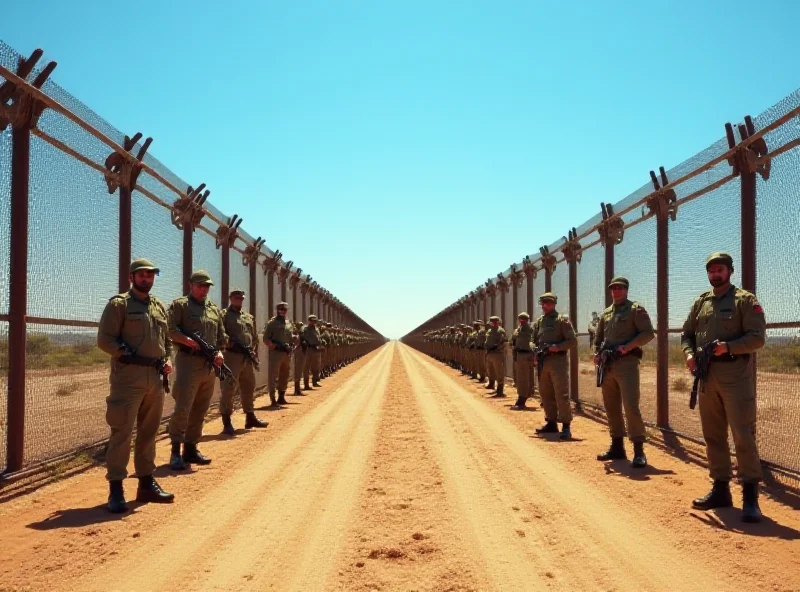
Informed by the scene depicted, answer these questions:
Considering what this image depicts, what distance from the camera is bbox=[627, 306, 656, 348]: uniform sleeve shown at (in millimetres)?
6828

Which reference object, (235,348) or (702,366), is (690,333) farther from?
(235,348)

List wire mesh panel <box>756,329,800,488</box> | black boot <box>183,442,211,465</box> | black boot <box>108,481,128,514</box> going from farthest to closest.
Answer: black boot <box>183,442,211,465</box>
wire mesh panel <box>756,329,800,488</box>
black boot <box>108,481,128,514</box>

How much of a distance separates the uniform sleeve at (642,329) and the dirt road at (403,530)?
1.28 meters

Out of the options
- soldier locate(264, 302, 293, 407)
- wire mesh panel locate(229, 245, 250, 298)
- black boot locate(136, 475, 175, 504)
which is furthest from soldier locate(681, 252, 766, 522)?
wire mesh panel locate(229, 245, 250, 298)

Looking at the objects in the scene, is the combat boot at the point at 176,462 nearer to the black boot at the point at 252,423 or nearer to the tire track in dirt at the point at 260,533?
the tire track in dirt at the point at 260,533

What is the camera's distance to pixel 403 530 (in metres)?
4.45

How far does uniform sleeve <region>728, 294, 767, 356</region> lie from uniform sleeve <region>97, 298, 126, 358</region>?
4.55 m

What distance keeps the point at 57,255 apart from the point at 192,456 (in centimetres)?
245

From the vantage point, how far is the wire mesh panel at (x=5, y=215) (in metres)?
5.71

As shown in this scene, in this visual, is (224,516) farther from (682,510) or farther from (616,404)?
(616,404)

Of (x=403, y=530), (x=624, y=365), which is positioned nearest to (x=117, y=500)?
(x=403, y=530)

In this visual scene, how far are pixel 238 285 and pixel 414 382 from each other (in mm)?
7751

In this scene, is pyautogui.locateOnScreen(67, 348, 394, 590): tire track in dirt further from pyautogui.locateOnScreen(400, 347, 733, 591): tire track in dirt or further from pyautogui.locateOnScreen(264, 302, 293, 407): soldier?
pyautogui.locateOnScreen(264, 302, 293, 407): soldier

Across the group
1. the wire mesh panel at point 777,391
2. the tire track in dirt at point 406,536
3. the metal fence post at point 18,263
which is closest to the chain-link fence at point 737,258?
the wire mesh panel at point 777,391
